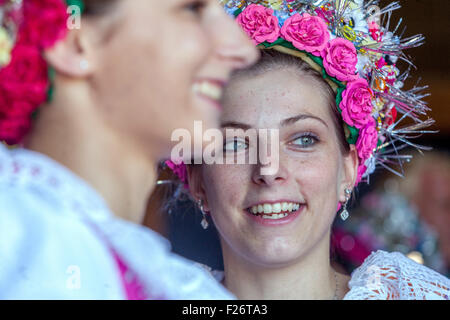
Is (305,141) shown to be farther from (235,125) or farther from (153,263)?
(153,263)

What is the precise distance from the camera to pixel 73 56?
2.62 ft

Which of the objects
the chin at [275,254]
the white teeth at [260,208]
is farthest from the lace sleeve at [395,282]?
the white teeth at [260,208]

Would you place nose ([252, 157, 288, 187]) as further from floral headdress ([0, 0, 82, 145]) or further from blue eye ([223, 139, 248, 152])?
floral headdress ([0, 0, 82, 145])

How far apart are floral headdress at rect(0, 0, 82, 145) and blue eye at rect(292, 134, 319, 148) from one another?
1.82ft

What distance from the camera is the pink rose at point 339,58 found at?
49.2 inches

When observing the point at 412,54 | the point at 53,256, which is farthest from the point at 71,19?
the point at 412,54

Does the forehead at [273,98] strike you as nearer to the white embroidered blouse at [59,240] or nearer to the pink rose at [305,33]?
the pink rose at [305,33]

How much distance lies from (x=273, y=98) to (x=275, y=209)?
0.21 metres

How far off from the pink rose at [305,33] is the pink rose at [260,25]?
0.8 inches

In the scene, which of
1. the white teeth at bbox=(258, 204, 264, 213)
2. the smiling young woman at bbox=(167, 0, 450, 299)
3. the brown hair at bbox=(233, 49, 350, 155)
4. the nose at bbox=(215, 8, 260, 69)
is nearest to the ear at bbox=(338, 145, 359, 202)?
the smiling young woman at bbox=(167, 0, 450, 299)

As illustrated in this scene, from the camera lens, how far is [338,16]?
131cm

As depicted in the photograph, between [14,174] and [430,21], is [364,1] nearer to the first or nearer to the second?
[430,21]

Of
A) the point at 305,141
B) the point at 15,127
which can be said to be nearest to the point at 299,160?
the point at 305,141

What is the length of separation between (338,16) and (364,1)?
12 cm
